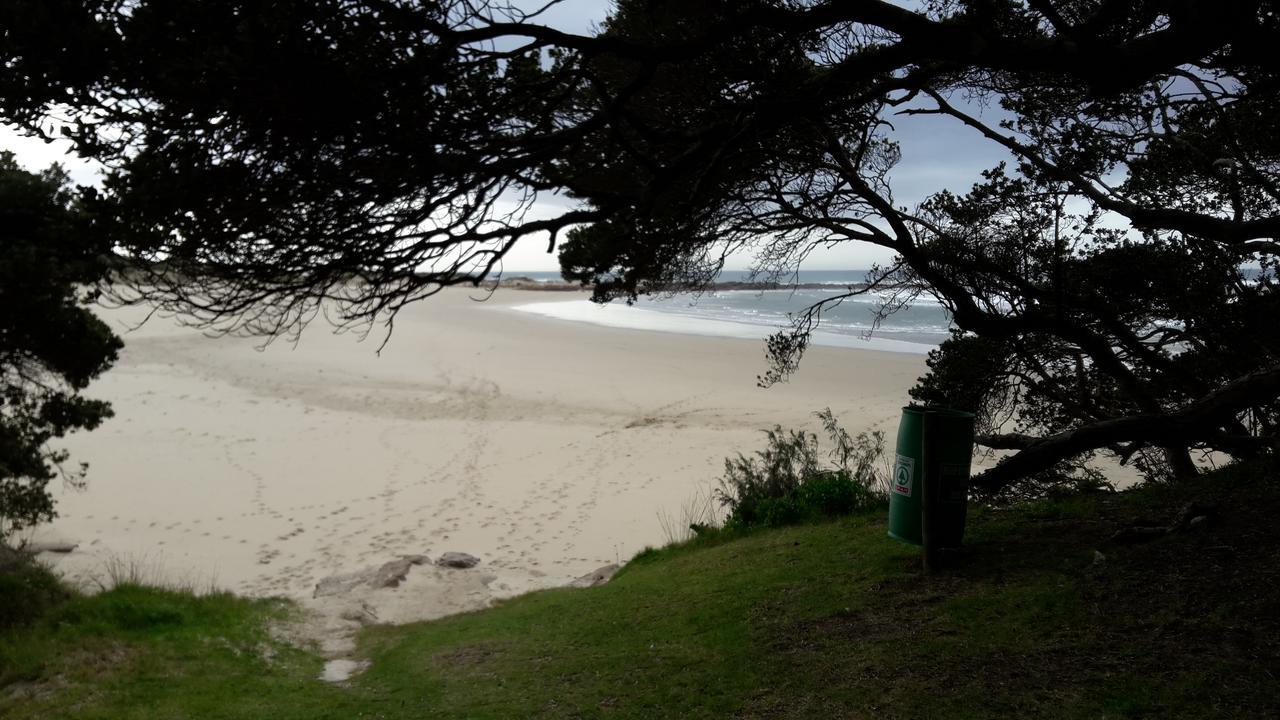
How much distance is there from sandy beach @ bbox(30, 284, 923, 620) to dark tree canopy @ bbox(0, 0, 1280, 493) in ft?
15.6

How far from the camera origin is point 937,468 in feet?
16.6

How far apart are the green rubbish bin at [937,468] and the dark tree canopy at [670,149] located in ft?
1.57

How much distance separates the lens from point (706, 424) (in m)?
17.0

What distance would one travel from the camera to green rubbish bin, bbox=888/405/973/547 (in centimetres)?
507

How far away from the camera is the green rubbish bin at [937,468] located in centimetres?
507

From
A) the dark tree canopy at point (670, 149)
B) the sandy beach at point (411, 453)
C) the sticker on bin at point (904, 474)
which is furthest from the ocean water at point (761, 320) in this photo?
the sticker on bin at point (904, 474)

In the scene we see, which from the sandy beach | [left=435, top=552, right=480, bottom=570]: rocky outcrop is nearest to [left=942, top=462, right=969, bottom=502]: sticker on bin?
the sandy beach

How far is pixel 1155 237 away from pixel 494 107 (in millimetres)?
5724

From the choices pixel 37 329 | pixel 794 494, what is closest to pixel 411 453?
pixel 37 329

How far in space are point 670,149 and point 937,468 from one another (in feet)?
8.36

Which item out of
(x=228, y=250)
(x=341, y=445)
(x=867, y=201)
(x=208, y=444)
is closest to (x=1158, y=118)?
(x=867, y=201)

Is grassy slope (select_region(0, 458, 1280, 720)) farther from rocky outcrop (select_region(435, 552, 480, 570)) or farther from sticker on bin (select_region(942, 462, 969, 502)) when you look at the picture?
rocky outcrop (select_region(435, 552, 480, 570))

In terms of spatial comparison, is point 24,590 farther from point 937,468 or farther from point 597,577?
point 937,468

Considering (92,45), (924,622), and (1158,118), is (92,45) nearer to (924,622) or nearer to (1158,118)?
(924,622)
